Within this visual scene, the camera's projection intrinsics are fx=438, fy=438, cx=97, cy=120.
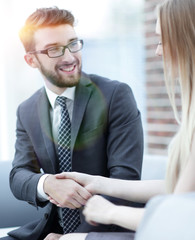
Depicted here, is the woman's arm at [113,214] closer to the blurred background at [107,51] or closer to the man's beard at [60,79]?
the man's beard at [60,79]

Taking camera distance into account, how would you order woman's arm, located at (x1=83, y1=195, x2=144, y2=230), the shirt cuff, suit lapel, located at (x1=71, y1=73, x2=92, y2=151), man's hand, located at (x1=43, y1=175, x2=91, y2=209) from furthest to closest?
1. suit lapel, located at (x1=71, y1=73, x2=92, y2=151)
2. the shirt cuff
3. man's hand, located at (x1=43, y1=175, x2=91, y2=209)
4. woman's arm, located at (x1=83, y1=195, x2=144, y2=230)

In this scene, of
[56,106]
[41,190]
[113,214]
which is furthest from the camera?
[56,106]

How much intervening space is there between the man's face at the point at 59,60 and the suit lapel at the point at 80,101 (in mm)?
39

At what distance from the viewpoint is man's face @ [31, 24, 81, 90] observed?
2.08 metres

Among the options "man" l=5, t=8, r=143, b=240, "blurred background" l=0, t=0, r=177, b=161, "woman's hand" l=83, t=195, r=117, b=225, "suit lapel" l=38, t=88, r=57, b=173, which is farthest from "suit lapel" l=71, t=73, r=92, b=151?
"blurred background" l=0, t=0, r=177, b=161

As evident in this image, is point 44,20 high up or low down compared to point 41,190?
up

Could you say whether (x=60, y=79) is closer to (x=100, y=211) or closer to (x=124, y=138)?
(x=124, y=138)

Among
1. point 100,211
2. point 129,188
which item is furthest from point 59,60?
point 100,211

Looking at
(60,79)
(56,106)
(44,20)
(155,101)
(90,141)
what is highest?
(44,20)

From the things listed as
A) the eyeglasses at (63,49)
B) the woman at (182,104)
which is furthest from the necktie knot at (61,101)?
the woman at (182,104)

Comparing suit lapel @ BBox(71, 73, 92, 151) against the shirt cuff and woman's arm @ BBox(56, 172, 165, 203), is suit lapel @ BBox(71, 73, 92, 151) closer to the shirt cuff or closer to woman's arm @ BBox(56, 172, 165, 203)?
the shirt cuff

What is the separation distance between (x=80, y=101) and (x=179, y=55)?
0.77 meters

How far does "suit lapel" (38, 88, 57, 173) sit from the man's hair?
346 mm

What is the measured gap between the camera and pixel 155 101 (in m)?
3.69
